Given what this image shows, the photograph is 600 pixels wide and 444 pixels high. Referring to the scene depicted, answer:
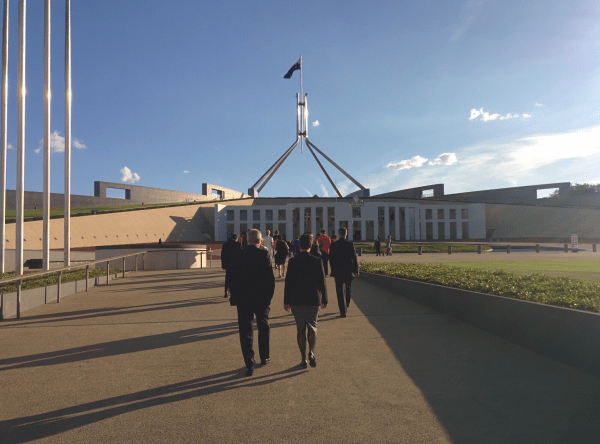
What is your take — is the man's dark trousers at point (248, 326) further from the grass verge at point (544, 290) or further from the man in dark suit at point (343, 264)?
the grass verge at point (544, 290)

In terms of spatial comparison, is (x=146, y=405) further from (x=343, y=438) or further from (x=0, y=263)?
(x=0, y=263)

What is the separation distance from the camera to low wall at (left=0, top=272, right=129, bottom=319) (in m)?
7.14

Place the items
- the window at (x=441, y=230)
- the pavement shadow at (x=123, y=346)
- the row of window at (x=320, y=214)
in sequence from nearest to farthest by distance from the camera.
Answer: the pavement shadow at (x=123, y=346) → the row of window at (x=320, y=214) → the window at (x=441, y=230)

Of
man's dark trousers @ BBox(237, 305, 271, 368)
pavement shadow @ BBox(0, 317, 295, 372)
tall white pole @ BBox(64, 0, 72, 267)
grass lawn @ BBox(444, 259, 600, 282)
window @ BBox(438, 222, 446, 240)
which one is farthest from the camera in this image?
window @ BBox(438, 222, 446, 240)

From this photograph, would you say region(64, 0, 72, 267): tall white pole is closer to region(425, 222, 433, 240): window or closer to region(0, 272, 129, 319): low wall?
region(0, 272, 129, 319): low wall

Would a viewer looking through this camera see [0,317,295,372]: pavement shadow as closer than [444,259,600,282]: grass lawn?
Yes

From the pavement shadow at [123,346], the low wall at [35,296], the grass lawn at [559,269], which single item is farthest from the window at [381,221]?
the pavement shadow at [123,346]

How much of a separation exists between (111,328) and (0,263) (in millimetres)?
8733

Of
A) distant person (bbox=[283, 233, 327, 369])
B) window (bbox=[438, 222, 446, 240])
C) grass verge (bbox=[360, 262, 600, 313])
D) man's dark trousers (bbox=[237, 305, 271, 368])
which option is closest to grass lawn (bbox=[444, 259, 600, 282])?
grass verge (bbox=[360, 262, 600, 313])

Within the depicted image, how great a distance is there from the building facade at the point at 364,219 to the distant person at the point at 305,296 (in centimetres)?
4754

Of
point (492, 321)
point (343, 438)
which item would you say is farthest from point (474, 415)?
point (492, 321)

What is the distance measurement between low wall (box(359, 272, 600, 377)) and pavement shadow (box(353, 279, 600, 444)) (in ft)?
0.46

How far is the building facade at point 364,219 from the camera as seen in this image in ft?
176

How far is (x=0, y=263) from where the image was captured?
12.4 m
